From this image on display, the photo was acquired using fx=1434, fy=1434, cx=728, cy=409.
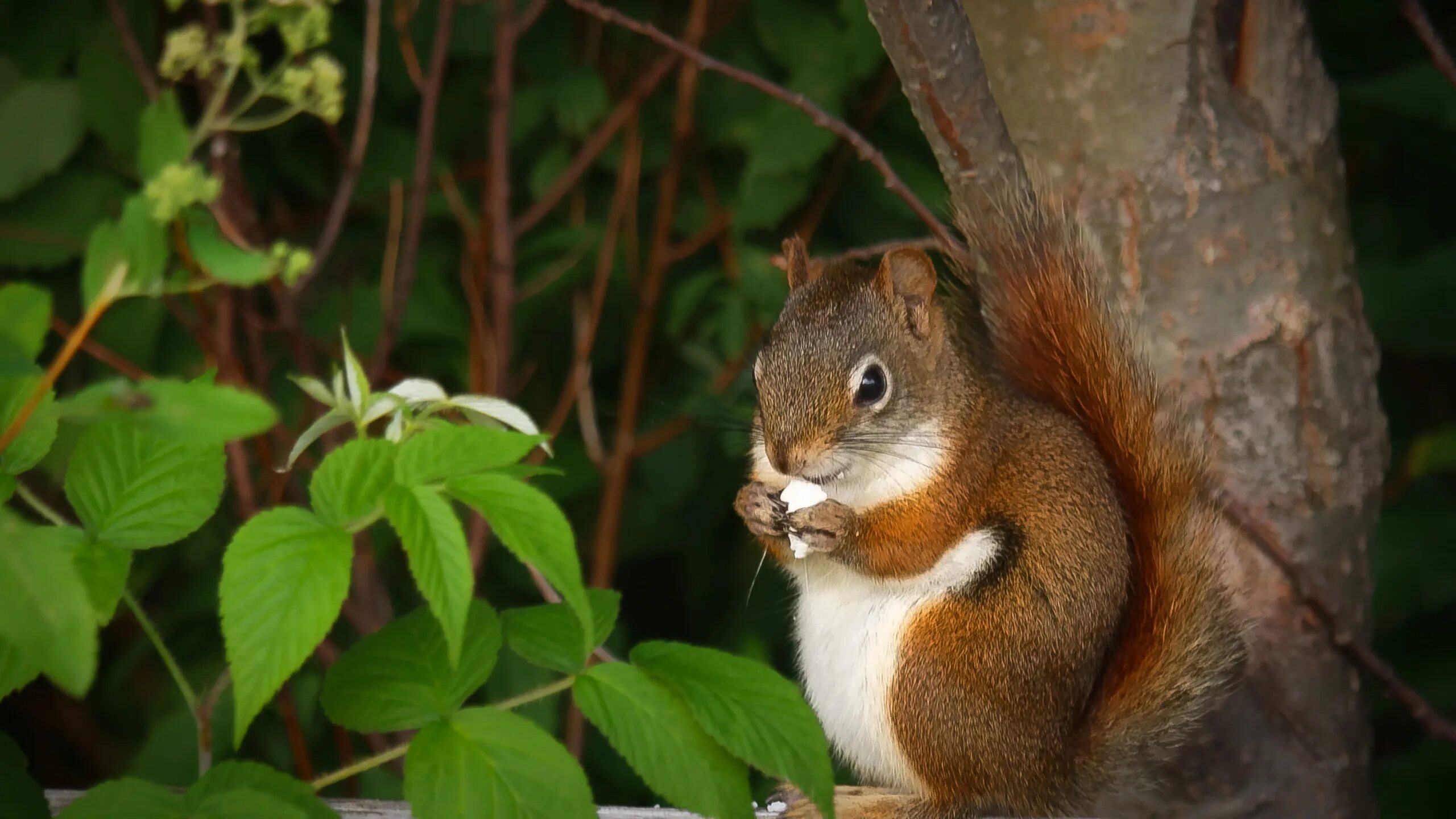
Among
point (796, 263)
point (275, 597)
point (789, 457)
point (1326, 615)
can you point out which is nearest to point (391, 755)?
point (275, 597)

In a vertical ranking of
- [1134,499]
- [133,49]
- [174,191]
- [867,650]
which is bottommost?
[867,650]

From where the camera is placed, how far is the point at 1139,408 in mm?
1004

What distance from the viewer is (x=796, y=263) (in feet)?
3.59

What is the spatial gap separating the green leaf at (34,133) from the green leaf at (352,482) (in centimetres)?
75

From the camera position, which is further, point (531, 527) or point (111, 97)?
point (111, 97)

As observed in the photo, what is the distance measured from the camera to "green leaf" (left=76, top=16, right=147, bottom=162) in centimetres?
135

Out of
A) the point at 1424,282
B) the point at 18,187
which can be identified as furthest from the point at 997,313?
the point at 18,187

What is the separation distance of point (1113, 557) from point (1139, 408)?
4.2 inches

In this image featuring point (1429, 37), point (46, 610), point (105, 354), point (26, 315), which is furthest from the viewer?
point (105, 354)

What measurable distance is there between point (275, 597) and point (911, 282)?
556 mm

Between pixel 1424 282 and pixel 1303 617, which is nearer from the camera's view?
pixel 1303 617

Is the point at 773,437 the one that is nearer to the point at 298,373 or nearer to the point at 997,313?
the point at 997,313

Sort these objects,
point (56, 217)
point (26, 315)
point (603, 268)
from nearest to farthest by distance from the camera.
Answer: point (26, 315)
point (56, 217)
point (603, 268)

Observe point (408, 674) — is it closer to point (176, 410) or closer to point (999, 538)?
point (176, 410)
